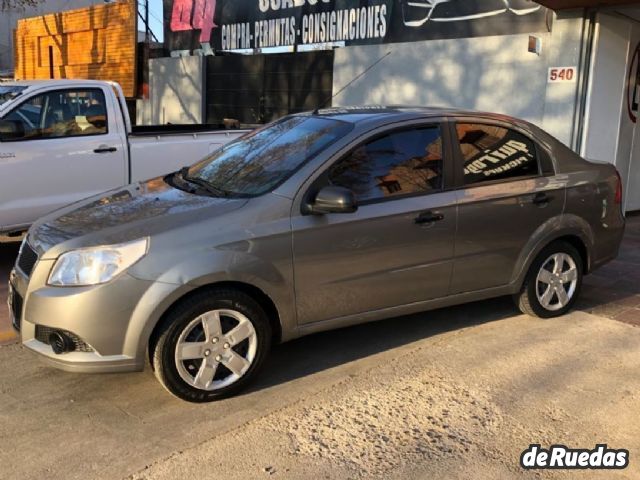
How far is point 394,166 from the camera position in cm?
429

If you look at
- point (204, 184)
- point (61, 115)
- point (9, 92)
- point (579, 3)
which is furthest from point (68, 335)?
point (579, 3)

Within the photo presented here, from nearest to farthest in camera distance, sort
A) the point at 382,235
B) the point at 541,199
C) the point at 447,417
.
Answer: the point at 447,417, the point at 382,235, the point at 541,199

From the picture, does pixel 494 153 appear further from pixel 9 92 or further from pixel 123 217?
pixel 9 92

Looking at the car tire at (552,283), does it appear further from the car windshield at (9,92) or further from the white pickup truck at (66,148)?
the car windshield at (9,92)

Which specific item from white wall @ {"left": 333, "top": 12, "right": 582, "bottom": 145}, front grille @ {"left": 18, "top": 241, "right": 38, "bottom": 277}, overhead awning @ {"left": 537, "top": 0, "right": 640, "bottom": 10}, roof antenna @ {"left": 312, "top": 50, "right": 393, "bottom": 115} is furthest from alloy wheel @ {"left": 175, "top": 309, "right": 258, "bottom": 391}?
roof antenna @ {"left": 312, "top": 50, "right": 393, "bottom": 115}

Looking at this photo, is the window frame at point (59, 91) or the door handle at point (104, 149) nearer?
the window frame at point (59, 91)

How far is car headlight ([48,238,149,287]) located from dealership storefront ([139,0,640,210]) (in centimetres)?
683

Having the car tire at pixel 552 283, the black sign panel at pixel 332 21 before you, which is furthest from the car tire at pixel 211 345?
the black sign panel at pixel 332 21

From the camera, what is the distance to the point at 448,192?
445 cm

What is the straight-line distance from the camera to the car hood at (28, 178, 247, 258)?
3545 millimetres

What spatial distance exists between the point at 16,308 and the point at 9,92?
11.6ft

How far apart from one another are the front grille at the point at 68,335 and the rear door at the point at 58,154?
121 inches

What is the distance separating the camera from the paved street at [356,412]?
315 cm

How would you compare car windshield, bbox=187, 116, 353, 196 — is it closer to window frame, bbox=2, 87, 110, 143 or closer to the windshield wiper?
the windshield wiper
